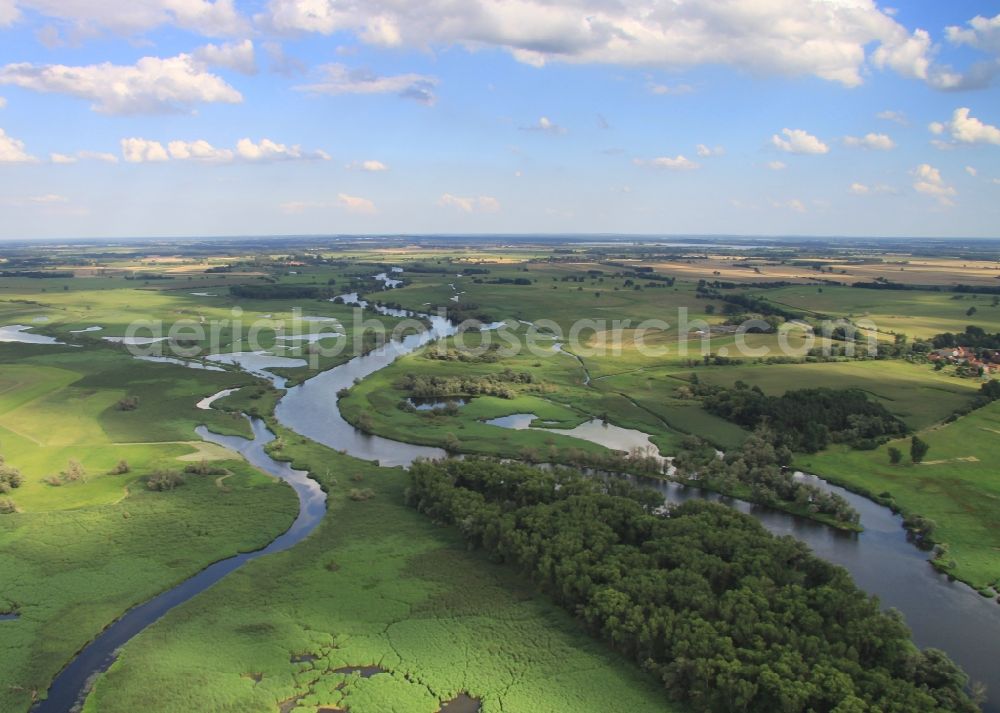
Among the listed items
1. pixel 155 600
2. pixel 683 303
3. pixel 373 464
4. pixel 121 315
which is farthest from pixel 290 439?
pixel 683 303

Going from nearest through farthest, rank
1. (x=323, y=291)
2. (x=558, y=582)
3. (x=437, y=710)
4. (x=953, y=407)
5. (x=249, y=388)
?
(x=437, y=710), (x=558, y=582), (x=953, y=407), (x=249, y=388), (x=323, y=291)

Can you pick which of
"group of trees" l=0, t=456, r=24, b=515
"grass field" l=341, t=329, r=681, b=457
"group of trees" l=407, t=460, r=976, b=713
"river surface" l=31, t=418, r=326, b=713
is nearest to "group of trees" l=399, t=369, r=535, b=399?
"grass field" l=341, t=329, r=681, b=457

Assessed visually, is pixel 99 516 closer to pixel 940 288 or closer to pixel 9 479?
pixel 9 479

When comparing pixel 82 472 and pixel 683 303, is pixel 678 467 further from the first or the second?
pixel 683 303

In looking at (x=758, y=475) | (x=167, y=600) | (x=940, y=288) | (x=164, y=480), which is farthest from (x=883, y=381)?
(x=940, y=288)

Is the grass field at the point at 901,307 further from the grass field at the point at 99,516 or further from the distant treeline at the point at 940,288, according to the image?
the grass field at the point at 99,516

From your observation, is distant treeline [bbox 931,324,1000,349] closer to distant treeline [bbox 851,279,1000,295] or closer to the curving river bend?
the curving river bend
